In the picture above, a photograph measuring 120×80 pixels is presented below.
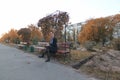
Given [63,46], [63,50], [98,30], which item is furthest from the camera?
[98,30]

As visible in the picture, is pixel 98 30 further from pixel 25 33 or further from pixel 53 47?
pixel 53 47

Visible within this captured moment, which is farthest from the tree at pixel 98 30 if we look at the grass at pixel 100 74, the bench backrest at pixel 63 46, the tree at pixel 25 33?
the grass at pixel 100 74

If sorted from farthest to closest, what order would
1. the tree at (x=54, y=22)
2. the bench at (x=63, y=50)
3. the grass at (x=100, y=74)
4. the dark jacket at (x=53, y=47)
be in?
the tree at (x=54, y=22) → the dark jacket at (x=53, y=47) → the bench at (x=63, y=50) → the grass at (x=100, y=74)

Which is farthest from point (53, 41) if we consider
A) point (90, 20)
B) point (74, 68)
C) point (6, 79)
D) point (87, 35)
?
point (90, 20)

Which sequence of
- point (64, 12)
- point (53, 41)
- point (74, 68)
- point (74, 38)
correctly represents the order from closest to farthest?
1. point (74, 68)
2. point (53, 41)
3. point (64, 12)
4. point (74, 38)

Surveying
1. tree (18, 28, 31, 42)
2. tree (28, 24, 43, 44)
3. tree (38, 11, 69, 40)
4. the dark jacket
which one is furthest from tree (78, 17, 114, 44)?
the dark jacket

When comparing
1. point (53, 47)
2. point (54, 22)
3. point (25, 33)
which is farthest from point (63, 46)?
point (25, 33)

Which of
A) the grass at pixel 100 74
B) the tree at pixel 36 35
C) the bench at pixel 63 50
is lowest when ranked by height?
the grass at pixel 100 74

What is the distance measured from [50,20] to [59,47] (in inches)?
151

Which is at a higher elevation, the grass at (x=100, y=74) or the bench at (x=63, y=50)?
the bench at (x=63, y=50)

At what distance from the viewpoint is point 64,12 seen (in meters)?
18.3

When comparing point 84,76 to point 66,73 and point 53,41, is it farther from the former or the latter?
point 53,41

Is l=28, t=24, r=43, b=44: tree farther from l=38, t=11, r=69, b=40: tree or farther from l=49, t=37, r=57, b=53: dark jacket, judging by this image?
l=49, t=37, r=57, b=53: dark jacket

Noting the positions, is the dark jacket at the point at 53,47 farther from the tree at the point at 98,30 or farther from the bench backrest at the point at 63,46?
the tree at the point at 98,30
